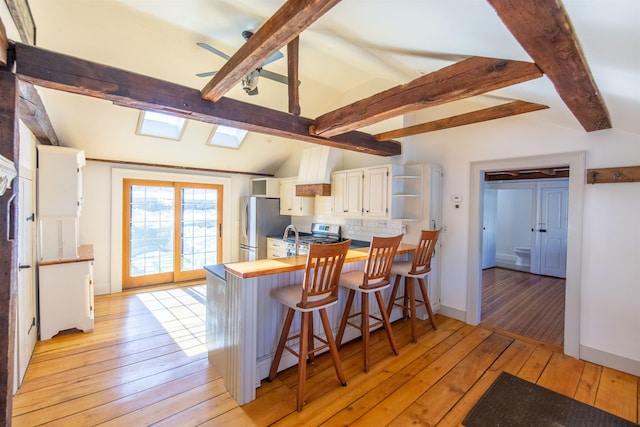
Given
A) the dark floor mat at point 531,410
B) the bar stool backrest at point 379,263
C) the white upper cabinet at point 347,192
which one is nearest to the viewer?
the dark floor mat at point 531,410

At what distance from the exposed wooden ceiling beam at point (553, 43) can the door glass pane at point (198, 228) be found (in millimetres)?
5440

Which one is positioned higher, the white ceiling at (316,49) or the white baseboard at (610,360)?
the white ceiling at (316,49)

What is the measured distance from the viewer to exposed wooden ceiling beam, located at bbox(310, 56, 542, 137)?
5.03 ft

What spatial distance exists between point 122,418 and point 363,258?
228 centimetres

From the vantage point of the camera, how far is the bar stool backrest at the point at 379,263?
8.09 feet

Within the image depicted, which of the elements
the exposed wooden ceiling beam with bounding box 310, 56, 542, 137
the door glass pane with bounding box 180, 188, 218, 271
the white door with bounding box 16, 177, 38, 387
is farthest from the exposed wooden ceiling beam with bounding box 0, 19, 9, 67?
the door glass pane with bounding box 180, 188, 218, 271

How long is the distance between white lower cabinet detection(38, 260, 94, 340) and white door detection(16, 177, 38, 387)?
83 mm

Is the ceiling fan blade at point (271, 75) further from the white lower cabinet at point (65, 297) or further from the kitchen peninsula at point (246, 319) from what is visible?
the white lower cabinet at point (65, 297)

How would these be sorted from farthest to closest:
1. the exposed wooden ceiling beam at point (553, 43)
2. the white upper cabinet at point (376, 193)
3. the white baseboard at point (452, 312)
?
the white upper cabinet at point (376, 193) → the white baseboard at point (452, 312) → the exposed wooden ceiling beam at point (553, 43)

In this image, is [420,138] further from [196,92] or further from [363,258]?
[196,92]

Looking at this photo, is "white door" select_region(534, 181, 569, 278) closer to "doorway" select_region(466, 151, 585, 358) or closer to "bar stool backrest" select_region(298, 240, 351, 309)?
"doorway" select_region(466, 151, 585, 358)

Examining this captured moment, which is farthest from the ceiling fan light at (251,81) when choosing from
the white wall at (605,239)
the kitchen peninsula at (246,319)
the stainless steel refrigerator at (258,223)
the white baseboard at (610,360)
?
the white baseboard at (610,360)

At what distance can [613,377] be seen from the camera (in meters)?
2.47

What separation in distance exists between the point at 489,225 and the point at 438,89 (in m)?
5.69
